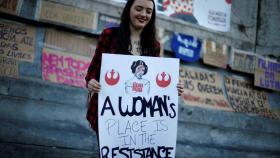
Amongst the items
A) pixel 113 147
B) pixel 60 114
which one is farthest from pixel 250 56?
pixel 113 147

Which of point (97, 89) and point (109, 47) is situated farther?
point (109, 47)

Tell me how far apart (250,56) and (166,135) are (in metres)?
4.36

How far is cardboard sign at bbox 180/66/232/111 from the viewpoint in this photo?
6080 millimetres

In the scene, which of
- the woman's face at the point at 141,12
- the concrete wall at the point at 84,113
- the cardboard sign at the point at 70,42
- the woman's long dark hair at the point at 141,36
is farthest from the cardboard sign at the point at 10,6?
the woman's face at the point at 141,12

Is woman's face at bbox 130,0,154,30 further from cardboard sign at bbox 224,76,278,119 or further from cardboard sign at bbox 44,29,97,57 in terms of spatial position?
cardboard sign at bbox 224,76,278,119

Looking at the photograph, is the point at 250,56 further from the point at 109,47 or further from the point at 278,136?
the point at 109,47

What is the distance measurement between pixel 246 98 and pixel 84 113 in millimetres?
3105

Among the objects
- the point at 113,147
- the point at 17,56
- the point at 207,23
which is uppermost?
the point at 207,23

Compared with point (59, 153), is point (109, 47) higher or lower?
higher

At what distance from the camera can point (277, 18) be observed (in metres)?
7.32

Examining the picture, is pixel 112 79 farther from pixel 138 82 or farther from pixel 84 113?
pixel 84 113

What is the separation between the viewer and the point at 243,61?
6.71m

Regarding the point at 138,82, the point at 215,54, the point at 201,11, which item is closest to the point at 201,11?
the point at 201,11

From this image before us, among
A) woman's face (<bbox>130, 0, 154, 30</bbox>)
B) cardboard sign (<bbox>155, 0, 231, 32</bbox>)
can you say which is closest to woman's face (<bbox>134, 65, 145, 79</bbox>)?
woman's face (<bbox>130, 0, 154, 30</bbox>)
